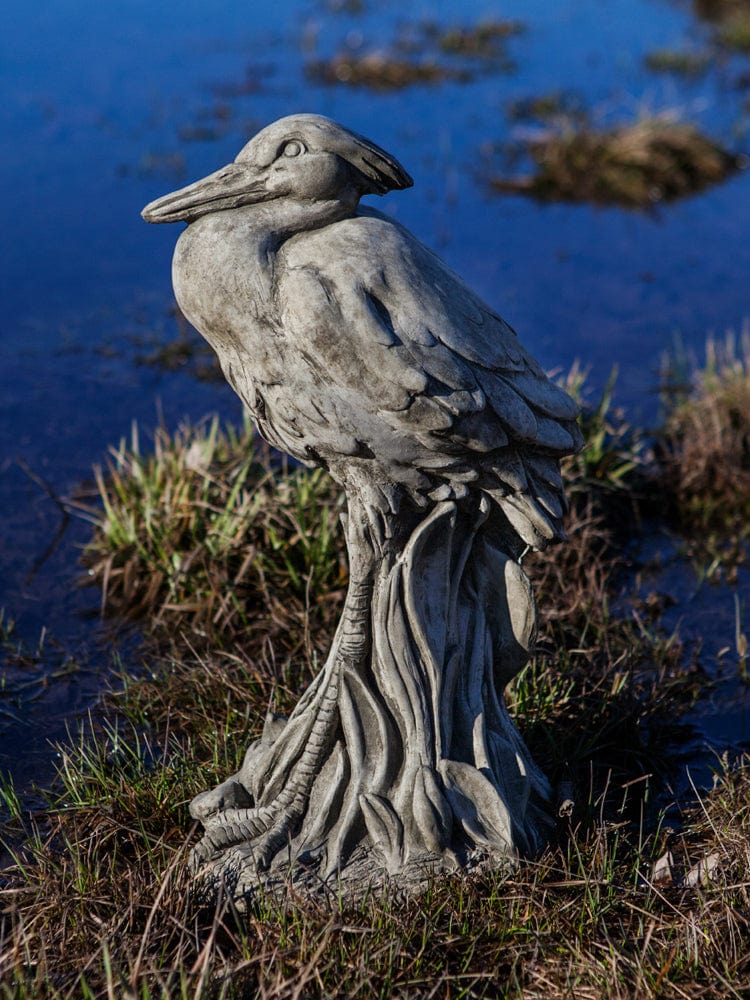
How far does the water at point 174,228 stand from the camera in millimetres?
6066

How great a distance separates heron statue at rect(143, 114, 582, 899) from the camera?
9.07ft

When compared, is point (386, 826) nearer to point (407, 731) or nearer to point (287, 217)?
point (407, 731)

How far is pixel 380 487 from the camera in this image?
2.94 m

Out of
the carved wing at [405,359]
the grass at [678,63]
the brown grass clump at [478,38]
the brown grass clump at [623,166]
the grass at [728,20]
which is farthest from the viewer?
the grass at [728,20]

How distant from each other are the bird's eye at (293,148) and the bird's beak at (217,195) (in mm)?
81

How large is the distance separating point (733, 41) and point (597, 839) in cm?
1476

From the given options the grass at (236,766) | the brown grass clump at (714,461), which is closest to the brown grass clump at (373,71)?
the brown grass clump at (714,461)

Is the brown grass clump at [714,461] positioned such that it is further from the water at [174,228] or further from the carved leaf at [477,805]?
the carved leaf at [477,805]

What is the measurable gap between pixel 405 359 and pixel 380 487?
0.36 meters

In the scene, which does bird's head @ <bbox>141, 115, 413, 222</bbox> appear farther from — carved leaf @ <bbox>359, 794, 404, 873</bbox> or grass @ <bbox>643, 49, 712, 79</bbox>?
grass @ <bbox>643, 49, 712, 79</bbox>

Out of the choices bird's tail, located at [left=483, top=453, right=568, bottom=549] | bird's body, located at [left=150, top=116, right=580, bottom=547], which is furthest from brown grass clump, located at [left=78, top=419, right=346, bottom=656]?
bird's body, located at [left=150, top=116, right=580, bottom=547]

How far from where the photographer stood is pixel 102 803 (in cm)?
371

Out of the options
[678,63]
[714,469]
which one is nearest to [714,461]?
[714,469]

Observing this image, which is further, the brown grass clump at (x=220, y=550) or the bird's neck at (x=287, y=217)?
the brown grass clump at (x=220, y=550)
